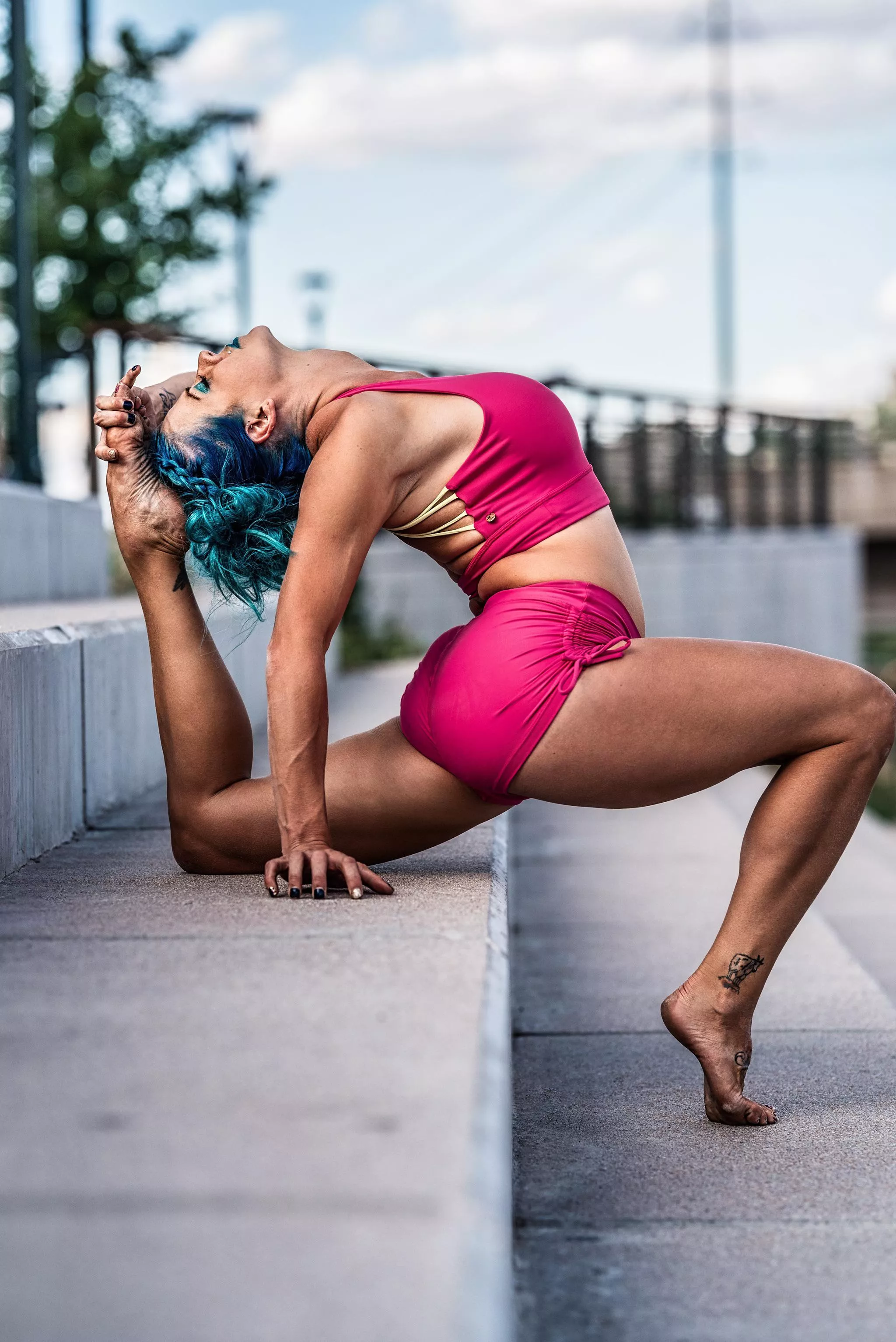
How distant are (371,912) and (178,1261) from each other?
1.22 meters

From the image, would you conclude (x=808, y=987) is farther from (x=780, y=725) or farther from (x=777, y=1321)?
(x=777, y=1321)

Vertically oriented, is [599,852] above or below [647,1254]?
below

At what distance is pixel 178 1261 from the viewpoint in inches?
49.8

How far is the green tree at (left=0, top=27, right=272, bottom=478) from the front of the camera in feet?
46.3

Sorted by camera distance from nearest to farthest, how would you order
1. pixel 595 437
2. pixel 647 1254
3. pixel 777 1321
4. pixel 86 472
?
pixel 777 1321, pixel 647 1254, pixel 86 472, pixel 595 437

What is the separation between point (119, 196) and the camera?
566 inches

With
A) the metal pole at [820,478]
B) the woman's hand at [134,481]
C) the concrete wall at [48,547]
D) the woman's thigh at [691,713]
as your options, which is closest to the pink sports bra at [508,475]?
the woman's thigh at [691,713]

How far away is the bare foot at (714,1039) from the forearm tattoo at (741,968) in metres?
0.06

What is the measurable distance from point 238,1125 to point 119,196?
14.2 m

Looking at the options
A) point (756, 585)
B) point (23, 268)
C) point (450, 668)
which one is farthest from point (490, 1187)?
point (756, 585)

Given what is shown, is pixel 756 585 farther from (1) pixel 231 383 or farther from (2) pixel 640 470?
(1) pixel 231 383

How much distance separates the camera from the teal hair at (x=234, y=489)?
2865mm

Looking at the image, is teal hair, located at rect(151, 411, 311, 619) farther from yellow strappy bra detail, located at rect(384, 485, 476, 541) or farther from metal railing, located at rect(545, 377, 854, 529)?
metal railing, located at rect(545, 377, 854, 529)

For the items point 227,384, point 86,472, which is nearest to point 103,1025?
point 227,384
